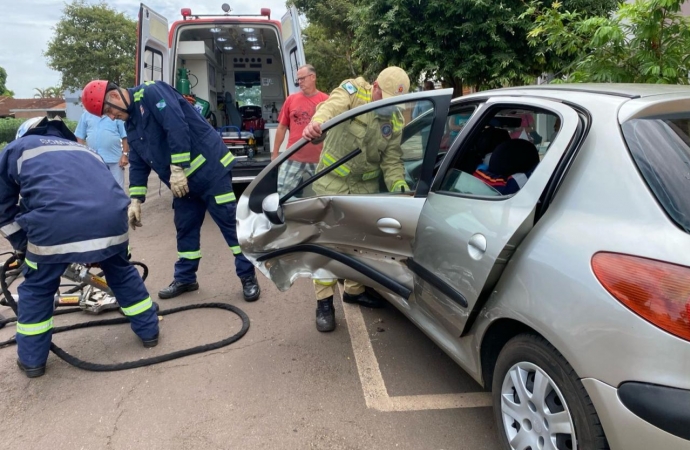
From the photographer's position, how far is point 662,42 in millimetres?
2969

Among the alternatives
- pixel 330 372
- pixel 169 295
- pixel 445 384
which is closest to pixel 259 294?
pixel 169 295

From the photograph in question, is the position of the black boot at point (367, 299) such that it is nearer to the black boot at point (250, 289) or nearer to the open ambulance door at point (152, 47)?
the black boot at point (250, 289)

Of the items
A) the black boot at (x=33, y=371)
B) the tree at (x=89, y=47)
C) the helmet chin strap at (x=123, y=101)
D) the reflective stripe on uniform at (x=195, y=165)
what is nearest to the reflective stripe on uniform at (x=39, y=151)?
the helmet chin strap at (x=123, y=101)

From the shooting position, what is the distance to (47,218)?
2689mm

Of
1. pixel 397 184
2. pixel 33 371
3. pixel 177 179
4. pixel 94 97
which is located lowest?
pixel 33 371

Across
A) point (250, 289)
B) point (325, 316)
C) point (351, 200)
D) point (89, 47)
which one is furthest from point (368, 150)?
point (89, 47)

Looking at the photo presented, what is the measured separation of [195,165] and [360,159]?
1.57 meters

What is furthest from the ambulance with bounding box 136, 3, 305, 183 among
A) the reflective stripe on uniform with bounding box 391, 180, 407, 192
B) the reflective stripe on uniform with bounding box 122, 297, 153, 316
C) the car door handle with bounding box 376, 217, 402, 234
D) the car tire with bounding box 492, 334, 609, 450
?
the car tire with bounding box 492, 334, 609, 450

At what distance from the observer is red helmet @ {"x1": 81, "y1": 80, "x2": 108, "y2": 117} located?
324 centimetres

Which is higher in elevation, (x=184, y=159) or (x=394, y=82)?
(x=394, y=82)

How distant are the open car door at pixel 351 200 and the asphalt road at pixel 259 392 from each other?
0.56 m

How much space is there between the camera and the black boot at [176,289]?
3932 millimetres

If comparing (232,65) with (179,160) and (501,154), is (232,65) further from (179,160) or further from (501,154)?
(501,154)

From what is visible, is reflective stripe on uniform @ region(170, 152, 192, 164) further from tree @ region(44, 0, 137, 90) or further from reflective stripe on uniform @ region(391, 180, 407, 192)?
tree @ region(44, 0, 137, 90)
